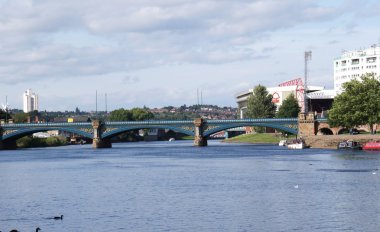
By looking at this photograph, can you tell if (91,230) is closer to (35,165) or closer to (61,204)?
(61,204)

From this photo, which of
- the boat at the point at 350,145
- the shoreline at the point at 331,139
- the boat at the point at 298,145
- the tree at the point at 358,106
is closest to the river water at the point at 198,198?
the boat at the point at 350,145

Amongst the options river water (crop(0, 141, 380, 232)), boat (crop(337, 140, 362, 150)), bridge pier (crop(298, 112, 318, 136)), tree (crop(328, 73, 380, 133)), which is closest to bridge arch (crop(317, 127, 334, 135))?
bridge pier (crop(298, 112, 318, 136))

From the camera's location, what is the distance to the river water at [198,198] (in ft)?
Result: 190

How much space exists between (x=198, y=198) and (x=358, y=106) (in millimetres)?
100843

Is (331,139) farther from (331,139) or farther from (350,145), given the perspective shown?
(350,145)

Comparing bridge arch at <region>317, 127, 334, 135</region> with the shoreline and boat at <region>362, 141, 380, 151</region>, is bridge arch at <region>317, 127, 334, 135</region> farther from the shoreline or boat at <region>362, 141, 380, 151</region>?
boat at <region>362, 141, 380, 151</region>

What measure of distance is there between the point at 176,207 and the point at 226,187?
16.1 meters

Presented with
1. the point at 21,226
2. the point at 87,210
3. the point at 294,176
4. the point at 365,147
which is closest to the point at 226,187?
the point at 294,176

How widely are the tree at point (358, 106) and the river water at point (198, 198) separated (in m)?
55.4

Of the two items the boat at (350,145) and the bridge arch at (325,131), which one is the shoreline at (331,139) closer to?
the boat at (350,145)

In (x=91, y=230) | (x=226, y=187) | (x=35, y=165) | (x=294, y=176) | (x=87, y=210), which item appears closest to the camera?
(x=91, y=230)

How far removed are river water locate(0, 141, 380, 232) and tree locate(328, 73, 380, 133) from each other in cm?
5539

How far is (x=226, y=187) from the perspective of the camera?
269ft

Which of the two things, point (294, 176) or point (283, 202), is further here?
point (294, 176)
